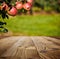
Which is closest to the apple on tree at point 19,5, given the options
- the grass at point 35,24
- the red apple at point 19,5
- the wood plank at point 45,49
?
the red apple at point 19,5

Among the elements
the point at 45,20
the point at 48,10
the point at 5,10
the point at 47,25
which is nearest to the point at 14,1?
the point at 5,10

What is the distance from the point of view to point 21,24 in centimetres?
1083

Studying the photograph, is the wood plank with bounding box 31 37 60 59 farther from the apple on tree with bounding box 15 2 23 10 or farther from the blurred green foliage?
the blurred green foliage

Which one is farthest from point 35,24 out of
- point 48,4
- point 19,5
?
point 19,5

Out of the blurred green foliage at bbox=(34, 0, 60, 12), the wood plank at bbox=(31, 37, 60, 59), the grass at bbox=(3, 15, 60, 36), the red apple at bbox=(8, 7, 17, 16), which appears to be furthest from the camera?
the blurred green foliage at bbox=(34, 0, 60, 12)

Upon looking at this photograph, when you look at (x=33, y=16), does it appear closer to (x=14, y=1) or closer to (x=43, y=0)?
(x=43, y=0)

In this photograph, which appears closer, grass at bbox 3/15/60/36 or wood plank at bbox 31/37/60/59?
wood plank at bbox 31/37/60/59

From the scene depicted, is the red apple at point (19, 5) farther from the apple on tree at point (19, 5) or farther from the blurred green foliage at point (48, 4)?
the blurred green foliage at point (48, 4)

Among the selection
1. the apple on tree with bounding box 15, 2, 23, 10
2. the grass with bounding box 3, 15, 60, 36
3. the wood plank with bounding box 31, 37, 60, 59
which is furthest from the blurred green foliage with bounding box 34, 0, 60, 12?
the apple on tree with bounding box 15, 2, 23, 10

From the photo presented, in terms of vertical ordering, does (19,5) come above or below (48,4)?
above

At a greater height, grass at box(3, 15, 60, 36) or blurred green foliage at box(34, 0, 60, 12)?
blurred green foliage at box(34, 0, 60, 12)

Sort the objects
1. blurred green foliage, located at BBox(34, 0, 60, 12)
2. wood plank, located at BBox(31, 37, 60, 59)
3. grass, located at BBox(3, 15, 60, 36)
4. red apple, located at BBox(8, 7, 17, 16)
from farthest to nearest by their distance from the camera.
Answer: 1. blurred green foliage, located at BBox(34, 0, 60, 12)
2. grass, located at BBox(3, 15, 60, 36)
3. wood plank, located at BBox(31, 37, 60, 59)
4. red apple, located at BBox(8, 7, 17, 16)

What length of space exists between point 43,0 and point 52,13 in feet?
3.41

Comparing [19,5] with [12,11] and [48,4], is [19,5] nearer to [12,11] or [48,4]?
[12,11]
